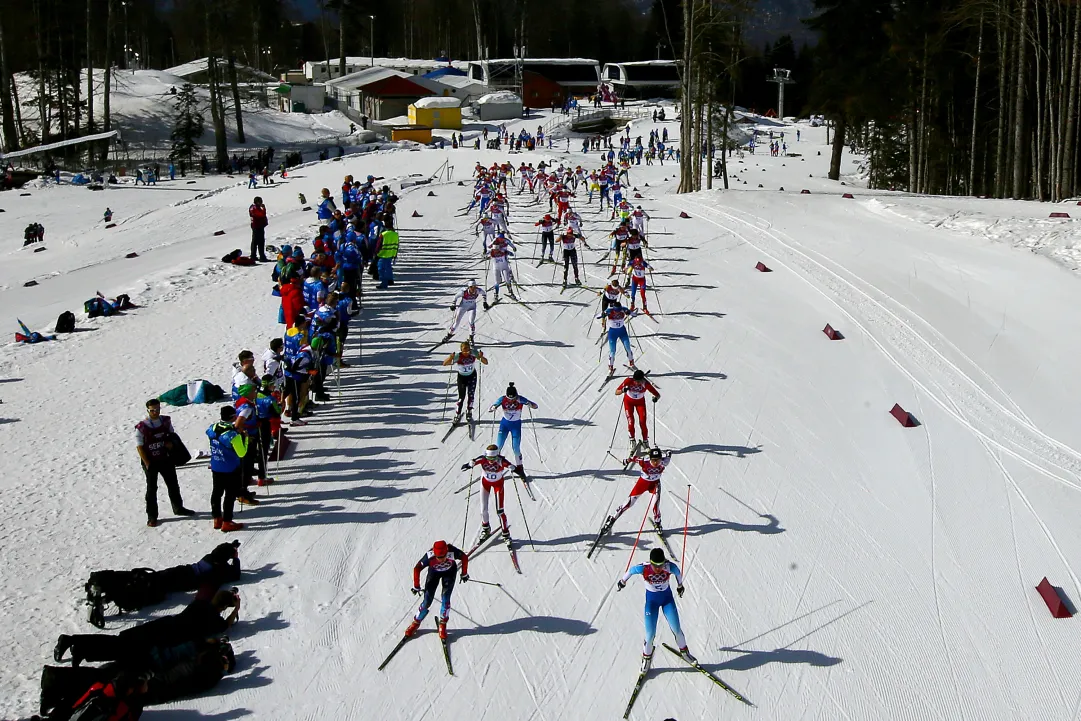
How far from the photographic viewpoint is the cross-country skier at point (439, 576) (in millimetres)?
9258

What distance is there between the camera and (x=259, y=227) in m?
24.9

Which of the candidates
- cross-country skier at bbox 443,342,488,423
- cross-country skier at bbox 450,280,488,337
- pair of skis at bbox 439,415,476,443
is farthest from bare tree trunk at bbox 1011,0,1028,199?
pair of skis at bbox 439,415,476,443

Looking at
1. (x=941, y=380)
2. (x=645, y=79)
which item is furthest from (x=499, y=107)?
(x=941, y=380)

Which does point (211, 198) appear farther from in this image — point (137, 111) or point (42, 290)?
point (137, 111)

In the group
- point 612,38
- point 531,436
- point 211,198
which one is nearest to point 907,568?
point 531,436

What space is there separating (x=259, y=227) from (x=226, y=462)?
15.1 metres

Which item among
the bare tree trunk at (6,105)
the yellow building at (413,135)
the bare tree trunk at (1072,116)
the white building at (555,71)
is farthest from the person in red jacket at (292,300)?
the white building at (555,71)

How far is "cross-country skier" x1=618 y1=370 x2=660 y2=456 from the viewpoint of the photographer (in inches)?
540

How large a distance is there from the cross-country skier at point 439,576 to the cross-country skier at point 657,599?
68.6 inches

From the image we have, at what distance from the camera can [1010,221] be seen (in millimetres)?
25750

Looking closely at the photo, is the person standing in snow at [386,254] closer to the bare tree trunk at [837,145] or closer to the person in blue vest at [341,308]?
the person in blue vest at [341,308]

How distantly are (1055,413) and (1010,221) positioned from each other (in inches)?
444

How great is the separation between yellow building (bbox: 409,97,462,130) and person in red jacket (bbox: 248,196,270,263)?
39707 mm

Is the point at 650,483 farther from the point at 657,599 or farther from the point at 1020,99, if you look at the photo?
the point at 1020,99
